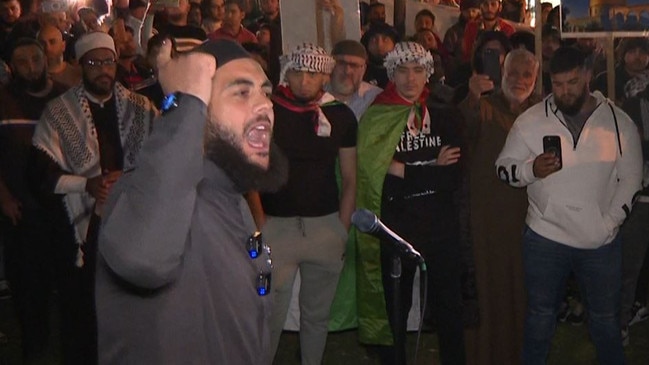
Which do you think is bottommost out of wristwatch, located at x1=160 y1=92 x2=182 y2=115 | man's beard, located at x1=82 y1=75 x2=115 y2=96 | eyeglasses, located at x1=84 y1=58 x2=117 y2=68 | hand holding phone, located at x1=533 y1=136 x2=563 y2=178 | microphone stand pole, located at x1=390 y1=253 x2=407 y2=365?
microphone stand pole, located at x1=390 y1=253 x2=407 y2=365

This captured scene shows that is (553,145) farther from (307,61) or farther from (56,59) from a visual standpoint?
(56,59)

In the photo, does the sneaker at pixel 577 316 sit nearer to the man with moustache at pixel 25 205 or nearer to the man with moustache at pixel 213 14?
the man with moustache at pixel 25 205

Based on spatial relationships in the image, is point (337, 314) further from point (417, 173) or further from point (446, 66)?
point (446, 66)

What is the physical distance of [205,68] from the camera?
9.40ft

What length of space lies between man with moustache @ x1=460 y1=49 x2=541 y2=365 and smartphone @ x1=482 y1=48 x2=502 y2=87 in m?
0.62

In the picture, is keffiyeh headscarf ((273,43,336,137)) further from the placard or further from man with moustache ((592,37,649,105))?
man with moustache ((592,37,649,105))

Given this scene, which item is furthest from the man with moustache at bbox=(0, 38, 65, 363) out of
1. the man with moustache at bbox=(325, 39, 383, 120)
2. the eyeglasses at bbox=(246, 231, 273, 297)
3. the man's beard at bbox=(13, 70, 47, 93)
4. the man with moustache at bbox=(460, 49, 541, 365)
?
the eyeglasses at bbox=(246, 231, 273, 297)

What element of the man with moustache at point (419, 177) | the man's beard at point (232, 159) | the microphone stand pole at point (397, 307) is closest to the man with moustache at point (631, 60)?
the man with moustache at point (419, 177)

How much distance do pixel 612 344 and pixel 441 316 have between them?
0.96 m

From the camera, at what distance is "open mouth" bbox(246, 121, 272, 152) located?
3.08 metres

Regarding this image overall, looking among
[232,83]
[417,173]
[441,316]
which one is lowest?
[441,316]

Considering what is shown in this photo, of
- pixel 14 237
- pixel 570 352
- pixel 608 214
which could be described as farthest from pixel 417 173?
pixel 14 237

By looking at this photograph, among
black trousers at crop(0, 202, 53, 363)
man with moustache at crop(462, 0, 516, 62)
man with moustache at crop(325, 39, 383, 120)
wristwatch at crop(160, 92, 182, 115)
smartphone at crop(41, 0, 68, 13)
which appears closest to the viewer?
wristwatch at crop(160, 92, 182, 115)

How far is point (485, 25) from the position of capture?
10.3 metres
